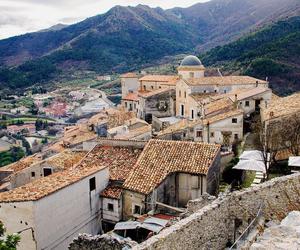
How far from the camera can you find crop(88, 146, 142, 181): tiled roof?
76.6ft

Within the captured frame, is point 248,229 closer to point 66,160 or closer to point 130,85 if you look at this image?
point 66,160

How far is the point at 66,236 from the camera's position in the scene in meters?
19.6

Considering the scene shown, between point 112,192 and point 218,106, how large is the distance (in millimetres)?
17870

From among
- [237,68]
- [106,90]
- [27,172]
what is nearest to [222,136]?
[27,172]

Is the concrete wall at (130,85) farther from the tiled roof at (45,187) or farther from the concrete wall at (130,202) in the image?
the concrete wall at (130,202)

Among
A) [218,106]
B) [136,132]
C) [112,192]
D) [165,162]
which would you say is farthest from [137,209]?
[218,106]

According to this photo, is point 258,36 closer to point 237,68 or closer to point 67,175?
point 237,68

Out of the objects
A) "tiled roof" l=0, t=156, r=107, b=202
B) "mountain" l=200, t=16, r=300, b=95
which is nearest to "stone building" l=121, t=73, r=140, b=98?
"mountain" l=200, t=16, r=300, b=95

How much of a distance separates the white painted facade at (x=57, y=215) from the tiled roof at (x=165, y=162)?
2.06 metres

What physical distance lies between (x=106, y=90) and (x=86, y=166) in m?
116

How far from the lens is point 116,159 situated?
25.0 metres

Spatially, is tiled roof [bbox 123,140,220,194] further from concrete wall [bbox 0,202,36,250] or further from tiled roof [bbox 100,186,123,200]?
concrete wall [bbox 0,202,36,250]

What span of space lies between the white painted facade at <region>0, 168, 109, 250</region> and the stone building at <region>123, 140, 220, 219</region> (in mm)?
1709

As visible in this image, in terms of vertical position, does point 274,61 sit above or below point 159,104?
above
